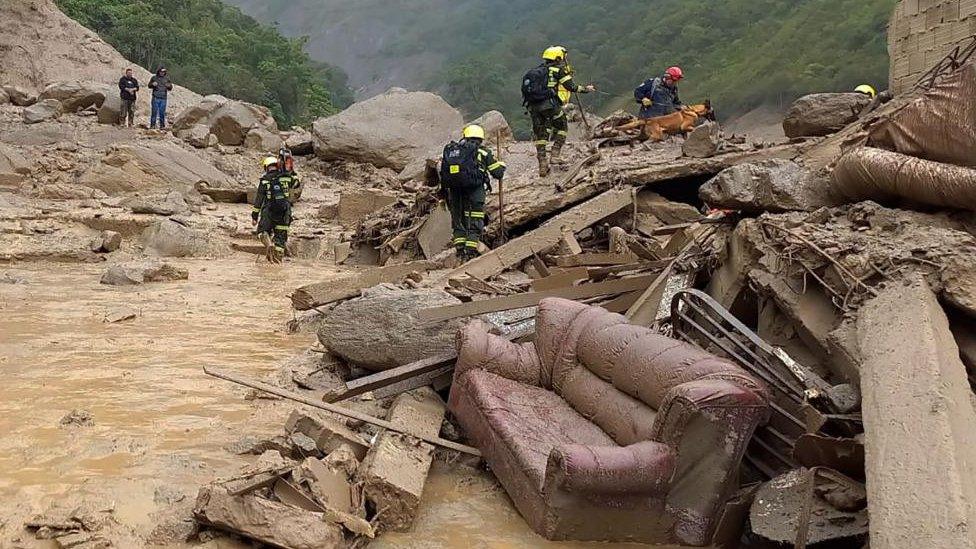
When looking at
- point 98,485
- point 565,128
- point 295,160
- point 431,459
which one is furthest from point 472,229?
point 295,160

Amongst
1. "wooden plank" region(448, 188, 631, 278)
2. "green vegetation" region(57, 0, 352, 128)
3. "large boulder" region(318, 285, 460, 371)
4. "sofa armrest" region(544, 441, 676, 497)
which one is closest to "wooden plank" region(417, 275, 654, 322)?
"large boulder" region(318, 285, 460, 371)

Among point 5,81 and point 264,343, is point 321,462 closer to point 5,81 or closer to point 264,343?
point 264,343

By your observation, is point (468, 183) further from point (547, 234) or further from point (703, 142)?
point (703, 142)

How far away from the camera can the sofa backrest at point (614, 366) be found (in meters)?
3.70

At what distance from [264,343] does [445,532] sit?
11.9 ft

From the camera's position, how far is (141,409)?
15.7 feet

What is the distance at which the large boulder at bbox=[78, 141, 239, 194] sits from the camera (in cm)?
1519

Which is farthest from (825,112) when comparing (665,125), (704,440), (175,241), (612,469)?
(175,241)

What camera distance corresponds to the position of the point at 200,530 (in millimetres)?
3268

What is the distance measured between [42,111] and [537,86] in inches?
547

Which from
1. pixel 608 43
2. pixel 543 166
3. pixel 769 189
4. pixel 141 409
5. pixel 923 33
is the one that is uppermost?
pixel 608 43

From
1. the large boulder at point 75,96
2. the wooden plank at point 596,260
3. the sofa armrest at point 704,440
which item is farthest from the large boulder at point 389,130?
the sofa armrest at point 704,440

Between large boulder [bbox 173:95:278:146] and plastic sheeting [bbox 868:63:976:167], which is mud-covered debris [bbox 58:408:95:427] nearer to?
plastic sheeting [bbox 868:63:976:167]

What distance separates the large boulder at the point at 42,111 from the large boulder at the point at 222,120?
2634 mm
